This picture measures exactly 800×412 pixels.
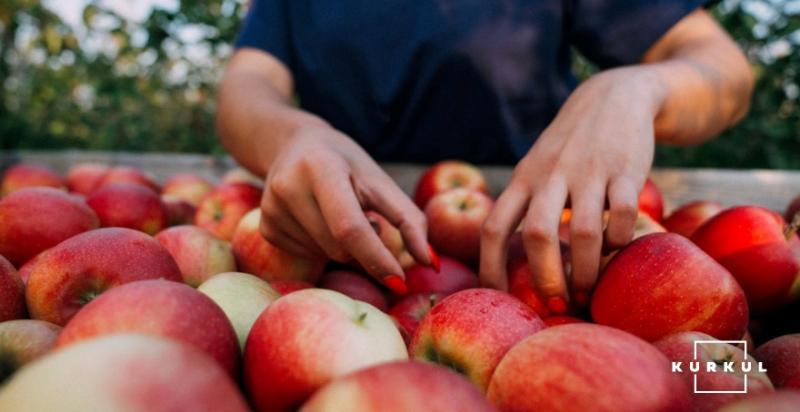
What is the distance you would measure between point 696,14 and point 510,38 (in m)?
0.49

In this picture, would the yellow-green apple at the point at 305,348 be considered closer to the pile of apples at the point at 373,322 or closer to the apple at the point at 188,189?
the pile of apples at the point at 373,322

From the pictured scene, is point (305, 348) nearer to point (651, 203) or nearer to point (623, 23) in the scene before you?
point (651, 203)

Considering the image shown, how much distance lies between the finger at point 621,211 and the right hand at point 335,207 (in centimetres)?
31

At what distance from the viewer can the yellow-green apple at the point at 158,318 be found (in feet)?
1.92

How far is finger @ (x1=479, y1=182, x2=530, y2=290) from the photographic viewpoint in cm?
100

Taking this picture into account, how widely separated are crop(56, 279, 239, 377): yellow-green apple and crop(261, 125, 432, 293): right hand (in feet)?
1.22

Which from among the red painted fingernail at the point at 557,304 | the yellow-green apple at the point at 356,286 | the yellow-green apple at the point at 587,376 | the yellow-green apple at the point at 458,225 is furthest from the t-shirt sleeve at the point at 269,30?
the yellow-green apple at the point at 587,376

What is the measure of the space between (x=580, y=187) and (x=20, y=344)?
785 millimetres

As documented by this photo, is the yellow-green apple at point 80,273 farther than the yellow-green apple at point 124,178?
No

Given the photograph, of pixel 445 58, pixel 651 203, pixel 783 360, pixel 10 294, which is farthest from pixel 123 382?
pixel 445 58

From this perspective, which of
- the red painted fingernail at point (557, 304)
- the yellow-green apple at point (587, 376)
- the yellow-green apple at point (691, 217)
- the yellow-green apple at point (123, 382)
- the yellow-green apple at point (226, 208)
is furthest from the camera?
the yellow-green apple at point (226, 208)

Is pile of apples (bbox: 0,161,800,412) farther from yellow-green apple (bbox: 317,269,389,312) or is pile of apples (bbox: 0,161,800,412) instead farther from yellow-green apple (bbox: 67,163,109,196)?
yellow-green apple (bbox: 67,163,109,196)

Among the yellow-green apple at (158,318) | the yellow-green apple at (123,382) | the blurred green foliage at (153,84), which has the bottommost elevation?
the blurred green foliage at (153,84)

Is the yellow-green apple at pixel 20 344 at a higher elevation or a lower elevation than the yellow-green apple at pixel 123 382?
lower
